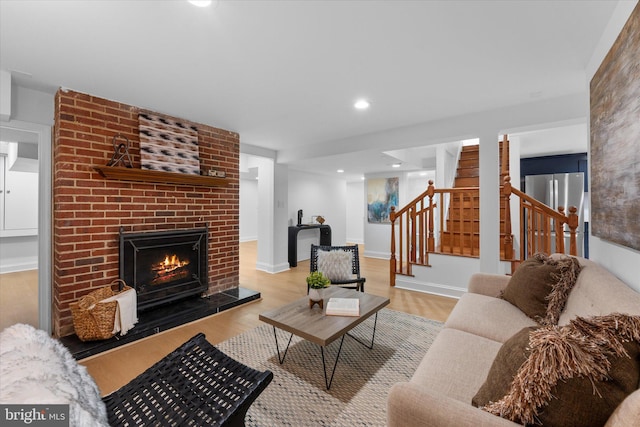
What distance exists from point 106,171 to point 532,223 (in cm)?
454

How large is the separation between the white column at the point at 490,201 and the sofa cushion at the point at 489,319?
1100 mm

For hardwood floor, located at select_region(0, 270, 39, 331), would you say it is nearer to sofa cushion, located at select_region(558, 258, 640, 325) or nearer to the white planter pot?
the white planter pot

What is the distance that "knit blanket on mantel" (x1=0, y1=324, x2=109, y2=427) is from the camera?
2.53 feet

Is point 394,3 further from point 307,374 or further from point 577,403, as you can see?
point 307,374

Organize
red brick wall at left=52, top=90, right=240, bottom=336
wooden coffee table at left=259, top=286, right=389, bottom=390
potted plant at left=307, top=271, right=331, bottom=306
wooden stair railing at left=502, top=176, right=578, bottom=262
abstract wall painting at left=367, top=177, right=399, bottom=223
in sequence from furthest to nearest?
1. abstract wall painting at left=367, top=177, right=399, bottom=223
2. wooden stair railing at left=502, top=176, right=578, bottom=262
3. red brick wall at left=52, top=90, right=240, bottom=336
4. potted plant at left=307, top=271, right=331, bottom=306
5. wooden coffee table at left=259, top=286, right=389, bottom=390

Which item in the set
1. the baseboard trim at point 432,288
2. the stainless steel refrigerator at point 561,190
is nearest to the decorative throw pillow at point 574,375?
the baseboard trim at point 432,288

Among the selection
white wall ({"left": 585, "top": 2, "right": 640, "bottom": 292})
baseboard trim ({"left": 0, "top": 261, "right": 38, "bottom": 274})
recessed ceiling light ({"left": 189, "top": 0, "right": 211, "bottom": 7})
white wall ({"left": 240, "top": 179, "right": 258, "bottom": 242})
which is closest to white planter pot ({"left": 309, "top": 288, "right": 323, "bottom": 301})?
white wall ({"left": 585, "top": 2, "right": 640, "bottom": 292})

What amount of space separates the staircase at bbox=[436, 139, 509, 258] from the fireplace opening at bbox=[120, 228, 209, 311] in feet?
10.8

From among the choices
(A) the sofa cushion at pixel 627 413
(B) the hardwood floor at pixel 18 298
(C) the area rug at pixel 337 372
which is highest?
(A) the sofa cushion at pixel 627 413

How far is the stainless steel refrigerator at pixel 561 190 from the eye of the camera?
15.4ft

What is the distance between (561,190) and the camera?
16.1 ft

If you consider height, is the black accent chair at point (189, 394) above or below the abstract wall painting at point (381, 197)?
below

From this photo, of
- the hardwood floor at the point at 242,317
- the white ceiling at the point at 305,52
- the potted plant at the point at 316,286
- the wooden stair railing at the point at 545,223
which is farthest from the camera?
the wooden stair railing at the point at 545,223

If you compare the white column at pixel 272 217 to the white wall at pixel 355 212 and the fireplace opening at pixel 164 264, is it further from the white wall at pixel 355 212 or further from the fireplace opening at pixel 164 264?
the white wall at pixel 355 212
